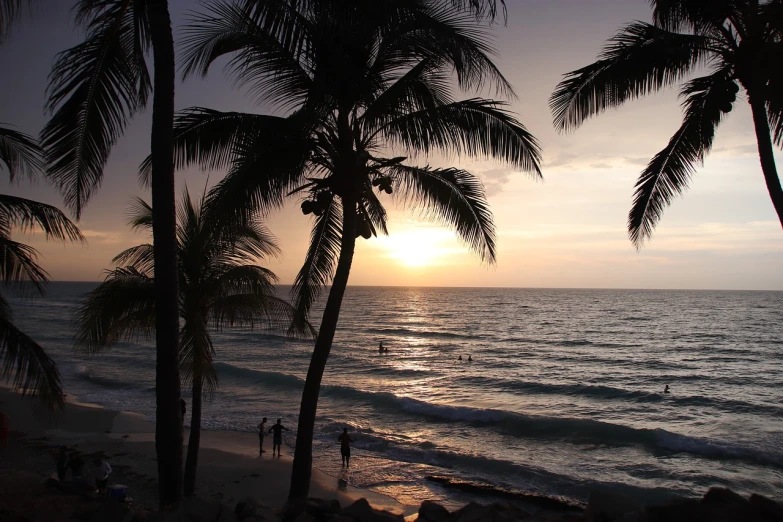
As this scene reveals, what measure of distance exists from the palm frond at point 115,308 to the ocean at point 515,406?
8.57 metres

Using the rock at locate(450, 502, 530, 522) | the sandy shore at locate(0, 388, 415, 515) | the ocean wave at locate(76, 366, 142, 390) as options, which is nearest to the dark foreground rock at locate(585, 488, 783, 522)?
the rock at locate(450, 502, 530, 522)

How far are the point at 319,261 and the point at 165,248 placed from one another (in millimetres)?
3475

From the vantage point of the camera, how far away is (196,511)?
490 centimetres

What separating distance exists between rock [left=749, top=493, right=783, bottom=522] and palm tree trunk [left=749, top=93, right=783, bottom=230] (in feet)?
10.9

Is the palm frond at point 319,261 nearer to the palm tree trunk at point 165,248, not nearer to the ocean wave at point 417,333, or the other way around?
the palm tree trunk at point 165,248

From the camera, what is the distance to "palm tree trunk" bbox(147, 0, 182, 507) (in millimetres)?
4965

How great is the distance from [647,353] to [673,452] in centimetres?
2791

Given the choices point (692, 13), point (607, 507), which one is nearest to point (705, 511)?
point (607, 507)

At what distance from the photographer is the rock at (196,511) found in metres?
4.80

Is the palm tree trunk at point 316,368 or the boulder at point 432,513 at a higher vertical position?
the palm tree trunk at point 316,368

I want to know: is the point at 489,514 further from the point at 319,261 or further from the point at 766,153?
the point at 766,153

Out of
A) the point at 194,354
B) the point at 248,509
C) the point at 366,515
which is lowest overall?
the point at 366,515

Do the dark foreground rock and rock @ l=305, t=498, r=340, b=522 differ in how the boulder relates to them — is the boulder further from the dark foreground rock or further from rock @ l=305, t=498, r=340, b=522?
the dark foreground rock

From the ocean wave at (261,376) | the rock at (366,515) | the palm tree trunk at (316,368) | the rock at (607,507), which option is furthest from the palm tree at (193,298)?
the ocean wave at (261,376)
